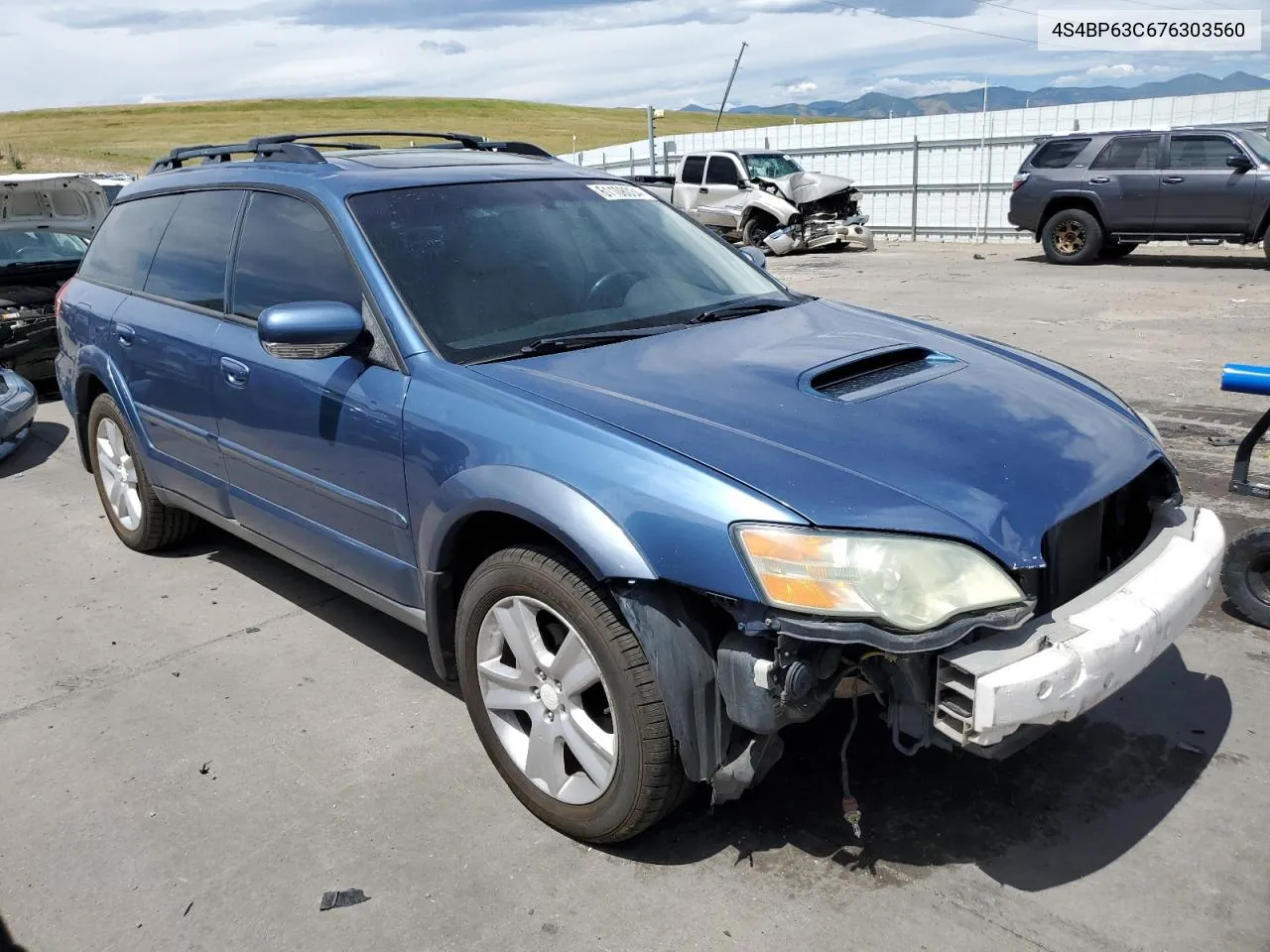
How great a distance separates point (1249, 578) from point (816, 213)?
15.1 metres

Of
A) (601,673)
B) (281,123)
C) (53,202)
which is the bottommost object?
(601,673)

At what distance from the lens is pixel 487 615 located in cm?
286

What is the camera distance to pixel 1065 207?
48.0ft

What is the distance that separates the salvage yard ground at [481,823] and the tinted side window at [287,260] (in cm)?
133

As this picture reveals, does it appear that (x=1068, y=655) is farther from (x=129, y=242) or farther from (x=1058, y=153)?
(x=1058, y=153)

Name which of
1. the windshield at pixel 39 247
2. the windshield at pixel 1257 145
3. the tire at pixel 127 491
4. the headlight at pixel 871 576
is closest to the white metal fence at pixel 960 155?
the windshield at pixel 1257 145

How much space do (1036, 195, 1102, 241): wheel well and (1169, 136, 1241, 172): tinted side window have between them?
1.05 m

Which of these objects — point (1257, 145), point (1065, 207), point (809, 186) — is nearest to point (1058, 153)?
point (1065, 207)

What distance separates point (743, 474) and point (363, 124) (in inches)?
3171

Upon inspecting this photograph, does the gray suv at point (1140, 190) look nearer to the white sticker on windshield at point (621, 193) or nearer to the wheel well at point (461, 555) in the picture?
the white sticker on windshield at point (621, 193)

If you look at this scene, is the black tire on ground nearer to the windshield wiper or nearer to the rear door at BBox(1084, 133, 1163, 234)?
the rear door at BBox(1084, 133, 1163, 234)

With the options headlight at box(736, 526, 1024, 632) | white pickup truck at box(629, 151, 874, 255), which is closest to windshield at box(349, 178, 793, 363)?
headlight at box(736, 526, 1024, 632)

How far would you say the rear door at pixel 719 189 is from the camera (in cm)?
1813

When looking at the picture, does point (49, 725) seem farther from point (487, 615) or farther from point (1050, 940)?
point (1050, 940)
